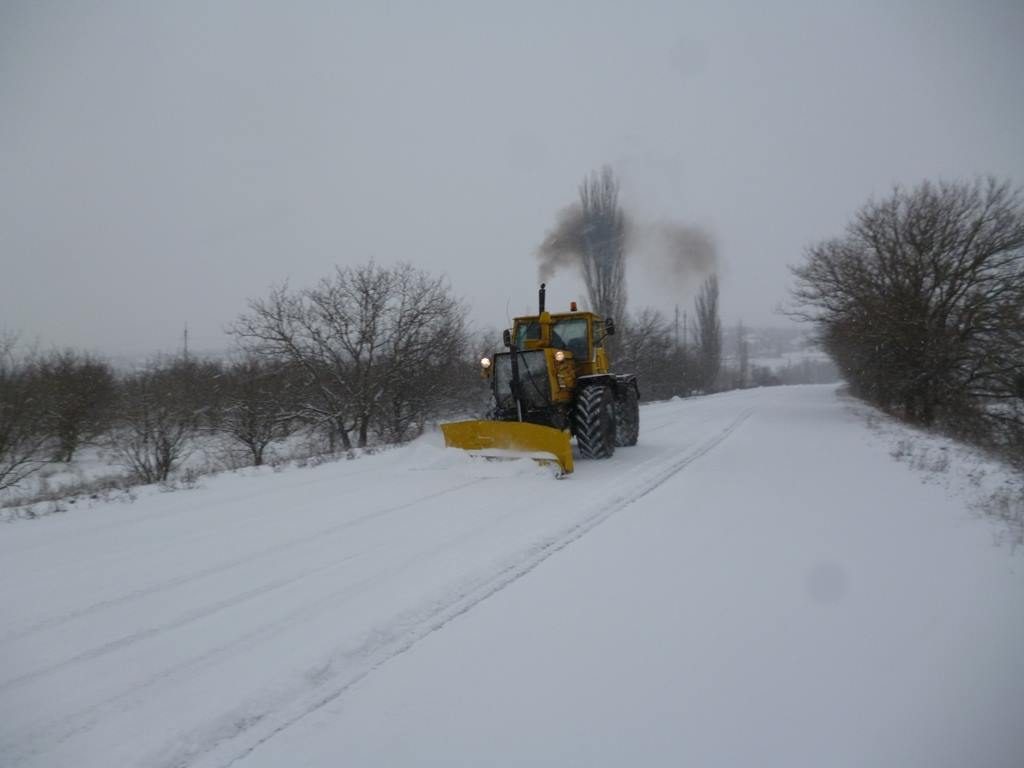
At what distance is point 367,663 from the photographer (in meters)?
2.76

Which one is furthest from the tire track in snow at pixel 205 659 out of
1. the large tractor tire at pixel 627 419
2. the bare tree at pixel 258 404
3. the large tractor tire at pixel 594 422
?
the bare tree at pixel 258 404

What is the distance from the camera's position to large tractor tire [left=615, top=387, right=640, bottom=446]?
1025 centimetres

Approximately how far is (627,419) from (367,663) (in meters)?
8.41

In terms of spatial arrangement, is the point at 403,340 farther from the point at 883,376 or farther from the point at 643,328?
the point at 643,328

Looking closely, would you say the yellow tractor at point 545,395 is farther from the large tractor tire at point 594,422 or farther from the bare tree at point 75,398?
the bare tree at point 75,398

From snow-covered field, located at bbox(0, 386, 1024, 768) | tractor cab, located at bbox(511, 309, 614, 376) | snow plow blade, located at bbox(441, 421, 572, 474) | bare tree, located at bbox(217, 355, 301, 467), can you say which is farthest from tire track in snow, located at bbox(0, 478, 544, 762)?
bare tree, located at bbox(217, 355, 301, 467)

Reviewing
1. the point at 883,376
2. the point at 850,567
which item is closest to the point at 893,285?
the point at 883,376

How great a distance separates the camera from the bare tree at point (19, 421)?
34.9ft

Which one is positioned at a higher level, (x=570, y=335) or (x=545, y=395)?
(x=570, y=335)

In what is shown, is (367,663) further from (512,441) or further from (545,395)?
(545,395)

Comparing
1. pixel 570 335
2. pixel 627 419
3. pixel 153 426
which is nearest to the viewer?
pixel 570 335

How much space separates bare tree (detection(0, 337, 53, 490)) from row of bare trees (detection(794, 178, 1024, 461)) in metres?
21.3

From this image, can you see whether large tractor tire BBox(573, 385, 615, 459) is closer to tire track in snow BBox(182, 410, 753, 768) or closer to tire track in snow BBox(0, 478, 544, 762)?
tire track in snow BBox(182, 410, 753, 768)

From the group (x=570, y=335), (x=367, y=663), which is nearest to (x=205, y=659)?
(x=367, y=663)
